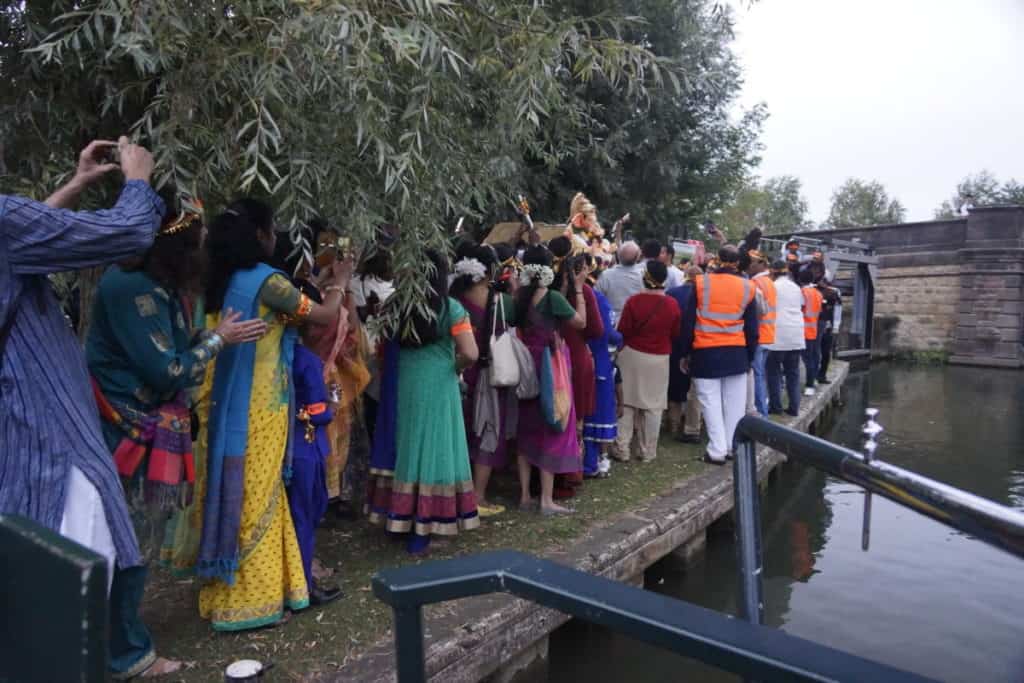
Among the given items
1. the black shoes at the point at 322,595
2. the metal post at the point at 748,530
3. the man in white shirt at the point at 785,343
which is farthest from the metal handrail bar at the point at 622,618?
the man in white shirt at the point at 785,343

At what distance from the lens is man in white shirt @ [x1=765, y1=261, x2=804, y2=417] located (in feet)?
30.1

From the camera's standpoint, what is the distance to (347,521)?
5070 mm

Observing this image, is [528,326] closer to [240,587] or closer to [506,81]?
[506,81]

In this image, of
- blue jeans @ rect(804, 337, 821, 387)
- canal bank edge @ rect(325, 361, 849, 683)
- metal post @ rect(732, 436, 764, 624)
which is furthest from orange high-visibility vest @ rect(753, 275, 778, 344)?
metal post @ rect(732, 436, 764, 624)

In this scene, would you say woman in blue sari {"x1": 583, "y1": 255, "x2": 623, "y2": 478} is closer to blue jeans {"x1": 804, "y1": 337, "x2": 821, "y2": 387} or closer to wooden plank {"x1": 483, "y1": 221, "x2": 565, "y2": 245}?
wooden plank {"x1": 483, "y1": 221, "x2": 565, "y2": 245}

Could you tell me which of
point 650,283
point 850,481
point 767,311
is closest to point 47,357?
point 850,481

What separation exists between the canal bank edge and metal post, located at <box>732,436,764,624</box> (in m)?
0.21

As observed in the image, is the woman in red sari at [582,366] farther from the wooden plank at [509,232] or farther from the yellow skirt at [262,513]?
the yellow skirt at [262,513]

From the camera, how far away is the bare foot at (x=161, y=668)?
296 centimetres

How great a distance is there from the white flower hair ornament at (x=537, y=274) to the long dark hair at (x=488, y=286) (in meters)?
0.20

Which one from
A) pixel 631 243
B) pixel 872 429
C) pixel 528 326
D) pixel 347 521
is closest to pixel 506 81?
pixel 528 326

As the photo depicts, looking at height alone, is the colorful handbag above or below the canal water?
above

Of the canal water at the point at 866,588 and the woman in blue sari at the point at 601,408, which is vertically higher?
the woman in blue sari at the point at 601,408

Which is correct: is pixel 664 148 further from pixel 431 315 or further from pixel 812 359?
pixel 431 315
